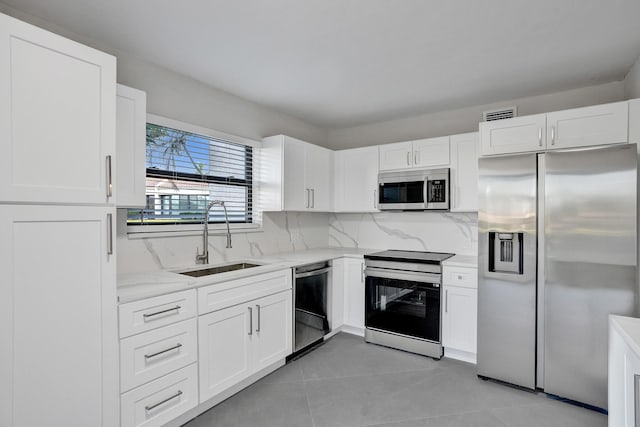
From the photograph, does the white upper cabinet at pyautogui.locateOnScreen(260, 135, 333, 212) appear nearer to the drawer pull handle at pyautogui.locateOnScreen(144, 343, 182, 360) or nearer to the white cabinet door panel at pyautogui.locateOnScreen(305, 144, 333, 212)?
the white cabinet door panel at pyautogui.locateOnScreen(305, 144, 333, 212)

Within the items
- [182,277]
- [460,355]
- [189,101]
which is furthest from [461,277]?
[189,101]

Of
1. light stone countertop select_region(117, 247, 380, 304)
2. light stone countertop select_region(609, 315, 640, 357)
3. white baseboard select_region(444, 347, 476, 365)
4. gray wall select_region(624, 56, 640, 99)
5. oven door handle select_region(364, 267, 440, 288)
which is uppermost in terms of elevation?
gray wall select_region(624, 56, 640, 99)

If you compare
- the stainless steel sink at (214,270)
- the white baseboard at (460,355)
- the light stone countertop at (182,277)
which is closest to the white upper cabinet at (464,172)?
the light stone countertop at (182,277)

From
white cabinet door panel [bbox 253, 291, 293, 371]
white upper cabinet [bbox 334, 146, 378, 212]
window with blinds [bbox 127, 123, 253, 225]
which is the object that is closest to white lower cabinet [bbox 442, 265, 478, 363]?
white upper cabinet [bbox 334, 146, 378, 212]

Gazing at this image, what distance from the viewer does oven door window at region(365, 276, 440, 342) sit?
3111mm

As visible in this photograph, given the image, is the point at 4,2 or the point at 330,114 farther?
the point at 330,114

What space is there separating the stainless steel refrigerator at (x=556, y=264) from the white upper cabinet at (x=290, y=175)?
1761 millimetres

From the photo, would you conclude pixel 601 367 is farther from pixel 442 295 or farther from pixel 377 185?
pixel 377 185

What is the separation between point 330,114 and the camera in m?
3.88

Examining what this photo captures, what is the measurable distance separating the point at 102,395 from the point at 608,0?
3.35m

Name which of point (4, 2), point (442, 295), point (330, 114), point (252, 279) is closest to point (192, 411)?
point (252, 279)

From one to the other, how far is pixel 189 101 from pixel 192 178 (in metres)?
0.66

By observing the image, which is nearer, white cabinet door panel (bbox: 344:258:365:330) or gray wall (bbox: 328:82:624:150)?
gray wall (bbox: 328:82:624:150)

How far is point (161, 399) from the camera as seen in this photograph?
1971 mm
